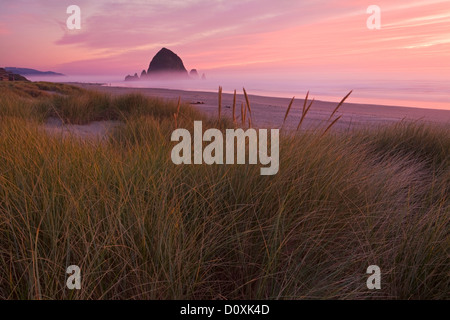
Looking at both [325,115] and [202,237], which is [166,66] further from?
[202,237]

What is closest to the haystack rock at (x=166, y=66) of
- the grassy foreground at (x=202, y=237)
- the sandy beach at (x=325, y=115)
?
the sandy beach at (x=325, y=115)

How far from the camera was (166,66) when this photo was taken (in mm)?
71625

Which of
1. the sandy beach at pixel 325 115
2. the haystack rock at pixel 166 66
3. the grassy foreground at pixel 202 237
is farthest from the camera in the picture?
the haystack rock at pixel 166 66

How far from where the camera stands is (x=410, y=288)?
131 centimetres

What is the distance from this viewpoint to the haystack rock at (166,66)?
2707 inches

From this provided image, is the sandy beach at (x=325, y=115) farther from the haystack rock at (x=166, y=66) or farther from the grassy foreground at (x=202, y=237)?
the haystack rock at (x=166, y=66)

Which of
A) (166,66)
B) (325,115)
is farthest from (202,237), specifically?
(166,66)

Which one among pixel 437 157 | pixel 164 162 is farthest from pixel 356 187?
pixel 437 157

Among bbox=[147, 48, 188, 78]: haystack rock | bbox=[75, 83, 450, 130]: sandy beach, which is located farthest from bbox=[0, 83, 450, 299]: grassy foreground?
bbox=[147, 48, 188, 78]: haystack rock

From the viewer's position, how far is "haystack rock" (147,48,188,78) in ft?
226
